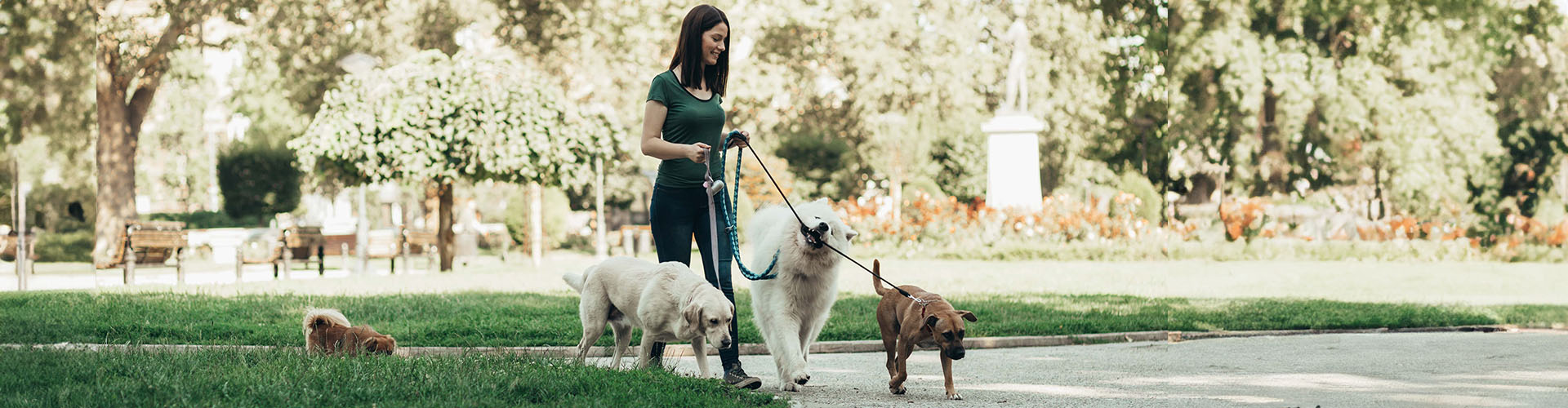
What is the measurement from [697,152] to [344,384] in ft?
6.37

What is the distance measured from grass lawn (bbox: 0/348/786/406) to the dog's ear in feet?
0.88

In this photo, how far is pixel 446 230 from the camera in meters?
23.3

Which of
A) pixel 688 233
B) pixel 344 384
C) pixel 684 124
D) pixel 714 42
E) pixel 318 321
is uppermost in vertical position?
pixel 714 42

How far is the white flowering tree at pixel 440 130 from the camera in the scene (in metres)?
21.3

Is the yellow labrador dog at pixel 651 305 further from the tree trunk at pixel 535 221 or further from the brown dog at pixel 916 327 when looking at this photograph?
the tree trunk at pixel 535 221

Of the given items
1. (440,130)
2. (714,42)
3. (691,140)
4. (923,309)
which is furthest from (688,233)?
(440,130)

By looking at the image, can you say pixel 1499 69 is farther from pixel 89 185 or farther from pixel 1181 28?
pixel 89 185

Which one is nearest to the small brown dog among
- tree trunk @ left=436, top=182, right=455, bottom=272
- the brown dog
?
the brown dog

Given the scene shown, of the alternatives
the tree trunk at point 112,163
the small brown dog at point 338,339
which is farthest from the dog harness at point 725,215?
the tree trunk at point 112,163

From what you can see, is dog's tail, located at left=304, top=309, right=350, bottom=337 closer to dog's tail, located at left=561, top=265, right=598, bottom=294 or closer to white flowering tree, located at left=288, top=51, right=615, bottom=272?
dog's tail, located at left=561, top=265, right=598, bottom=294

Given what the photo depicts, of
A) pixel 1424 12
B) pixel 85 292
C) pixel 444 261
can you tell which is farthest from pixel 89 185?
pixel 1424 12

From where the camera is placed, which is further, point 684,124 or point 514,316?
point 514,316

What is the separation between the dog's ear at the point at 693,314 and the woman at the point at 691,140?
0.46 m

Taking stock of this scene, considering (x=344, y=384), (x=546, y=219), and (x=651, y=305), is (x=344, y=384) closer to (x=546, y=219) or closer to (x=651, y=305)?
(x=651, y=305)
